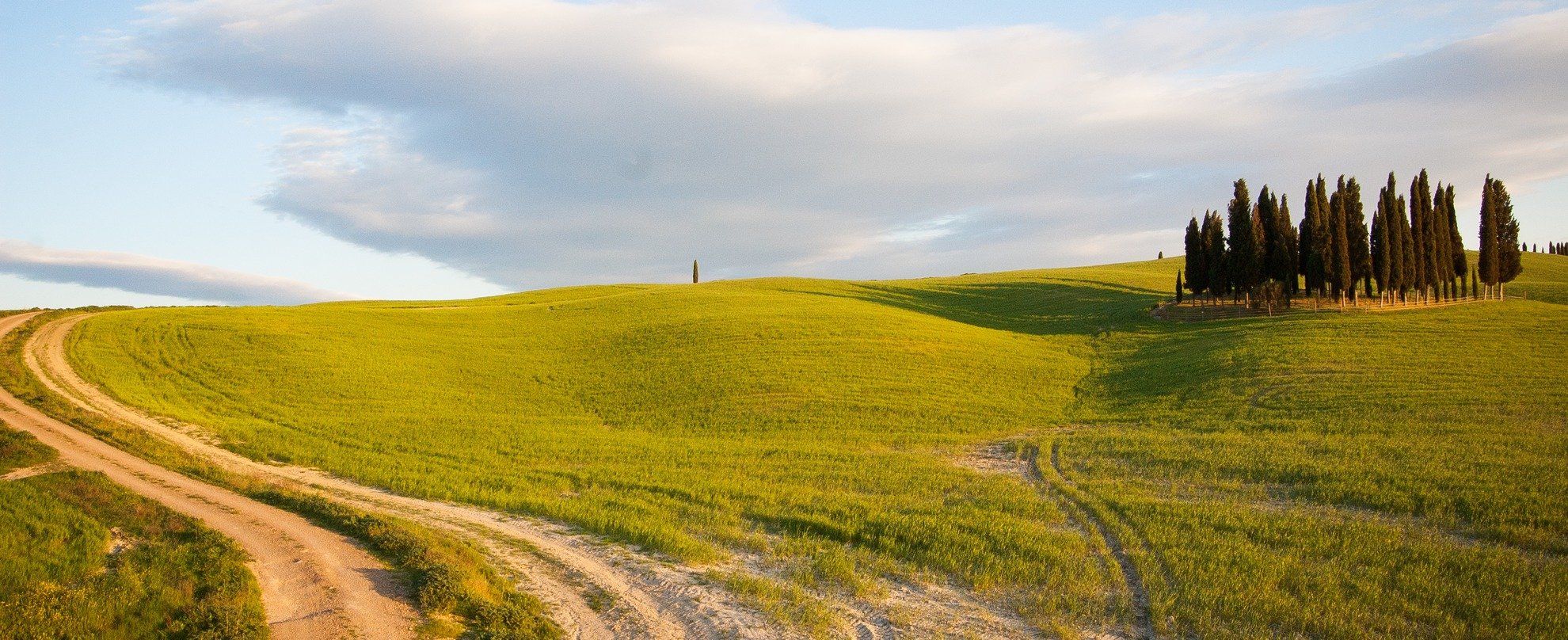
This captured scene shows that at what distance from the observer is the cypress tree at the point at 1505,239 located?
62000mm

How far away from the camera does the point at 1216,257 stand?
59.6 meters

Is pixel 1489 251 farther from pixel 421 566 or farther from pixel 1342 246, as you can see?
pixel 421 566

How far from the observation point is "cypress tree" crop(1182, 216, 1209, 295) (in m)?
61.7

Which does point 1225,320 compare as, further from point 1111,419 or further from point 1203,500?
point 1203,500

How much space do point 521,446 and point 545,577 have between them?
48.4ft

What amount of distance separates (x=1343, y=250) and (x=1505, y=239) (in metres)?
21.6

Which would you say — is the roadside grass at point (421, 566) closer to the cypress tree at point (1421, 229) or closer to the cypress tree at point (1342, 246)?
the cypress tree at point (1342, 246)

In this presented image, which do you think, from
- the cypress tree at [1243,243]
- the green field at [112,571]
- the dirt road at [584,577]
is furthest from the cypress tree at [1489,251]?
the green field at [112,571]

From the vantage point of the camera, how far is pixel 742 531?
1606cm

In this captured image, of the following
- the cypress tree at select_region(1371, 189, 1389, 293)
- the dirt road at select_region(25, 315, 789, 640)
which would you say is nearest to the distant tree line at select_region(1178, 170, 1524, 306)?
the cypress tree at select_region(1371, 189, 1389, 293)

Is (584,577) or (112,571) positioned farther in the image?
(584,577)

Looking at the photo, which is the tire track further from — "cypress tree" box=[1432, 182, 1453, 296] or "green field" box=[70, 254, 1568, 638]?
"cypress tree" box=[1432, 182, 1453, 296]

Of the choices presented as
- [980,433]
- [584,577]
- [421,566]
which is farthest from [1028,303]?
[421,566]

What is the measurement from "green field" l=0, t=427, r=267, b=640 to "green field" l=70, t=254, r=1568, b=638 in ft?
19.4
